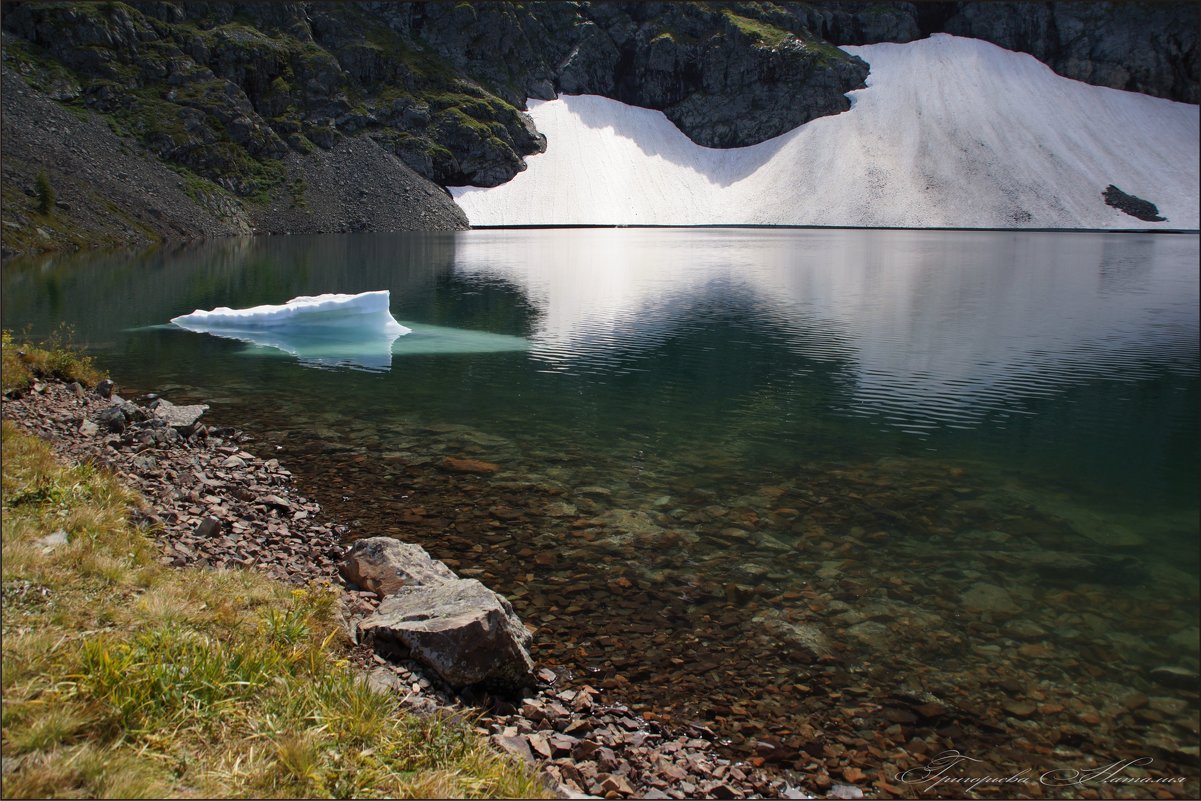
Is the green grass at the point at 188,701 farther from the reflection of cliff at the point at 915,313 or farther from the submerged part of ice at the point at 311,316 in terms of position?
the submerged part of ice at the point at 311,316

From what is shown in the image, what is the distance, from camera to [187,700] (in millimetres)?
6562

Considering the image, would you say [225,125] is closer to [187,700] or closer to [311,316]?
[311,316]

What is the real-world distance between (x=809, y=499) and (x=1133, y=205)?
219 meters

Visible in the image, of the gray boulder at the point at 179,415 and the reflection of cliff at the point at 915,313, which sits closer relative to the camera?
the gray boulder at the point at 179,415

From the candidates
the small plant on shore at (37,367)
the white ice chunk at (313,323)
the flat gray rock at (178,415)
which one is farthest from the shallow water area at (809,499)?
the small plant on shore at (37,367)

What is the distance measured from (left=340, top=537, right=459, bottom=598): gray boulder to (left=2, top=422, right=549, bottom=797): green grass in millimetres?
1911

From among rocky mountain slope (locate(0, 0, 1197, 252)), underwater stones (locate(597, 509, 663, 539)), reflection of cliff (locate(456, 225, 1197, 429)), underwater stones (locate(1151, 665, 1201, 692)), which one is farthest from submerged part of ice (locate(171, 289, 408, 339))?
rocky mountain slope (locate(0, 0, 1197, 252))

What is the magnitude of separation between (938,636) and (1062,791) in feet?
10.4

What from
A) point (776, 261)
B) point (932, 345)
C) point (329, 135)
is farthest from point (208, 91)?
point (932, 345)

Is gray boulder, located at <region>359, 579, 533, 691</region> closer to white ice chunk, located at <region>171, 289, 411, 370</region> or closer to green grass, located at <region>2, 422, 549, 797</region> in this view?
green grass, located at <region>2, 422, 549, 797</region>

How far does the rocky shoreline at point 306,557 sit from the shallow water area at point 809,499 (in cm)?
63

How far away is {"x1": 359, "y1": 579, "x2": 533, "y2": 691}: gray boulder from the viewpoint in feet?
29.5

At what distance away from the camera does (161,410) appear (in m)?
20.0

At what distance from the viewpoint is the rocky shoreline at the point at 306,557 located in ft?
26.7
